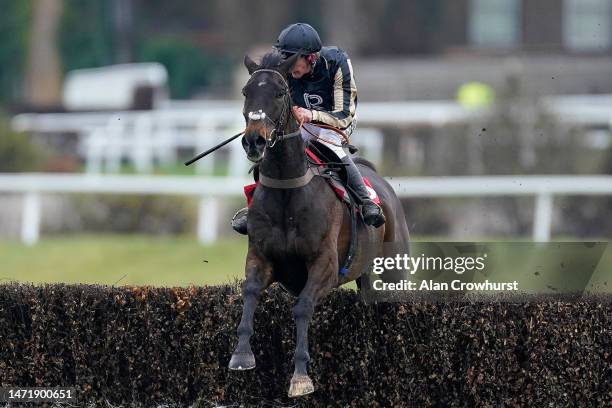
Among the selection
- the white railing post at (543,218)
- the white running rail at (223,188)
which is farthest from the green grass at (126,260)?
the white railing post at (543,218)

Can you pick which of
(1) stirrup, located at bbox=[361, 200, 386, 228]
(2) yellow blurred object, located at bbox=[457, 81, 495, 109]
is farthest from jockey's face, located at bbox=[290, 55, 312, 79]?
(2) yellow blurred object, located at bbox=[457, 81, 495, 109]

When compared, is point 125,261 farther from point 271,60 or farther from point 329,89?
point 271,60

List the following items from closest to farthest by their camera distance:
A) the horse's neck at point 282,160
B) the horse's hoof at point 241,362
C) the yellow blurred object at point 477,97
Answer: the horse's hoof at point 241,362
the horse's neck at point 282,160
the yellow blurred object at point 477,97

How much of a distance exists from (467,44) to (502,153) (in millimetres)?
13674

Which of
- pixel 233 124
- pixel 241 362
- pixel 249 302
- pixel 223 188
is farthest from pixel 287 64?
pixel 233 124

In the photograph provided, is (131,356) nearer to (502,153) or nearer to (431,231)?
(431,231)

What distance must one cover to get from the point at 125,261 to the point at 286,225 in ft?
24.6

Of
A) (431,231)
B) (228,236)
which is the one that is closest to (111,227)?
(228,236)

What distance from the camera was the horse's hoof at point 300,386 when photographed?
21.3 feet

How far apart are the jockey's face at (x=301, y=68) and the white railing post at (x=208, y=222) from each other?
24.8 ft

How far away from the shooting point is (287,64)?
668 cm

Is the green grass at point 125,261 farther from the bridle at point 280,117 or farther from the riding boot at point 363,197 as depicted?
the bridle at point 280,117

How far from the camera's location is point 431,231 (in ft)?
51.2

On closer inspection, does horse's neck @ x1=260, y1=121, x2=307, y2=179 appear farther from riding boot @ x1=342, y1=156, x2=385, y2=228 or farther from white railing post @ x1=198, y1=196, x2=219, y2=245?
white railing post @ x1=198, y1=196, x2=219, y2=245
